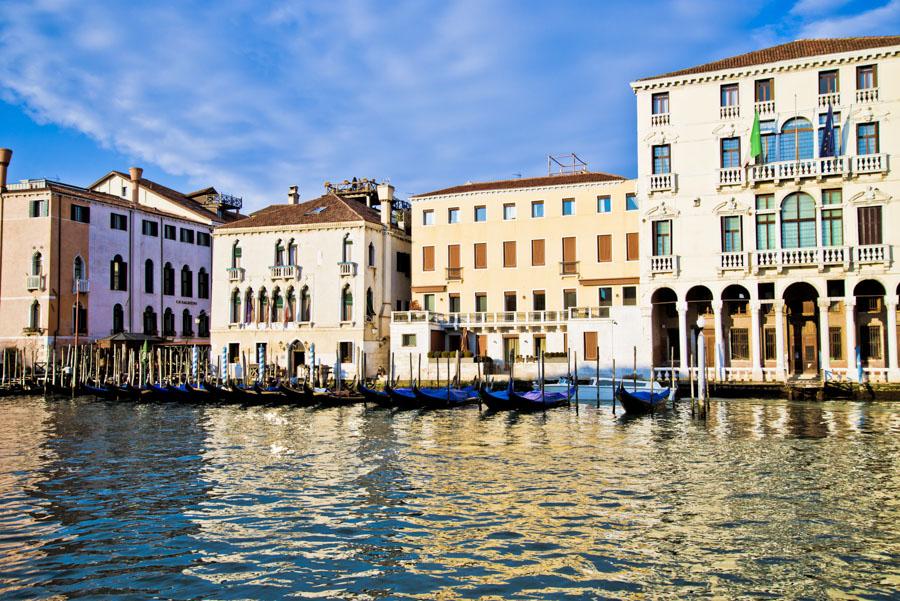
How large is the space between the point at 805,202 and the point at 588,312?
9.66 metres

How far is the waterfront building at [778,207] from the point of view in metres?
30.2

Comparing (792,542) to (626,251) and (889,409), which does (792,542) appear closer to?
(889,409)

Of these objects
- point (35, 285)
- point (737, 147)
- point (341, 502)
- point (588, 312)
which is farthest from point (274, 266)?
point (341, 502)

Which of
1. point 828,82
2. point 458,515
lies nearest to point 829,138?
point 828,82

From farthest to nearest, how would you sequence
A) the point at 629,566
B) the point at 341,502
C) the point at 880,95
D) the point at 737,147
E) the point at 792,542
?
the point at 737,147, the point at 880,95, the point at 341,502, the point at 792,542, the point at 629,566

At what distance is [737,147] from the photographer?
32.5 metres

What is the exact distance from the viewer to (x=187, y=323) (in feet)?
161

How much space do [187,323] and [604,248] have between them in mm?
26107

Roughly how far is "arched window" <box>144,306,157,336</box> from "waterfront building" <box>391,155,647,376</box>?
16.5 meters

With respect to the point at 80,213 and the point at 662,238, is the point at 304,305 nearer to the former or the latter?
the point at 80,213

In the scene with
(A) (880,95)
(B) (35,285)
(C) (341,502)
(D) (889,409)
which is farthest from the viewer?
(B) (35,285)

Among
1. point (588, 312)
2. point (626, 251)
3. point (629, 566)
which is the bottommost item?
point (629, 566)

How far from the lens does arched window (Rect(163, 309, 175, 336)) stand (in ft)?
156

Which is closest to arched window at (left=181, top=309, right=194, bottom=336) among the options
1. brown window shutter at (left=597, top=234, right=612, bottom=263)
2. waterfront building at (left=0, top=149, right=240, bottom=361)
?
waterfront building at (left=0, top=149, right=240, bottom=361)
